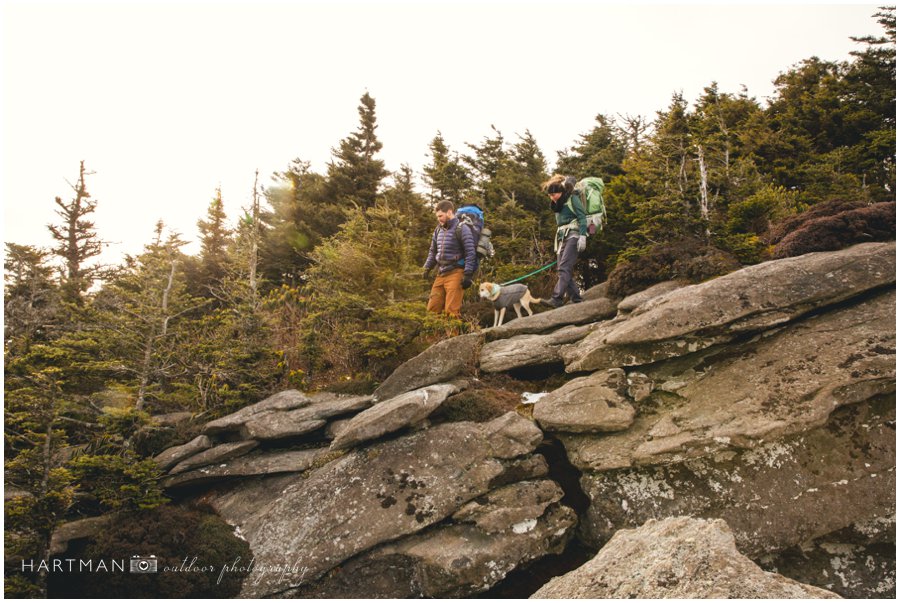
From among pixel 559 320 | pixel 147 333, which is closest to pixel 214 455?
pixel 147 333

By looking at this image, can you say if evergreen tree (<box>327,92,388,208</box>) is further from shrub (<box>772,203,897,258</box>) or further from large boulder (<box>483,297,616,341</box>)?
shrub (<box>772,203,897,258</box>)

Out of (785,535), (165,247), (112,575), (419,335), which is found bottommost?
(785,535)

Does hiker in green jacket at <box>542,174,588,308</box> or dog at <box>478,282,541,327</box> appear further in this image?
dog at <box>478,282,541,327</box>

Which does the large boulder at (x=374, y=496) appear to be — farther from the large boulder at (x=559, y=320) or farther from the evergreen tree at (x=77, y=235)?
the evergreen tree at (x=77, y=235)

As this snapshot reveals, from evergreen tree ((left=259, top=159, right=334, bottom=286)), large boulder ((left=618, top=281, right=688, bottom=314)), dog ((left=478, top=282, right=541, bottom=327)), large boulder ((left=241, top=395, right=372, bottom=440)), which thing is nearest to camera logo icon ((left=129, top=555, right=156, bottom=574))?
large boulder ((left=241, top=395, right=372, bottom=440))

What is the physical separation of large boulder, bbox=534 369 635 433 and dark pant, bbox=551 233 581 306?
142 inches

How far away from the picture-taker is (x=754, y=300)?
5160 mm

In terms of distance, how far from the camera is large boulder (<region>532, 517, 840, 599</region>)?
81.9 inches

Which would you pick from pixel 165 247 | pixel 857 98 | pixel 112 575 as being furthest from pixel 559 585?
pixel 857 98

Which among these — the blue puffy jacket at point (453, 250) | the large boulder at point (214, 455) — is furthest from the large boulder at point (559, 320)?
the large boulder at point (214, 455)

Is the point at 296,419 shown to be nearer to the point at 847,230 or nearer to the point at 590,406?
the point at 590,406

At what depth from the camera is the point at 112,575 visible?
450 cm

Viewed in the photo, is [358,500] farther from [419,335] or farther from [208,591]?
[419,335]

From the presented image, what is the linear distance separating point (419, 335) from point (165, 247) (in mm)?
6204
